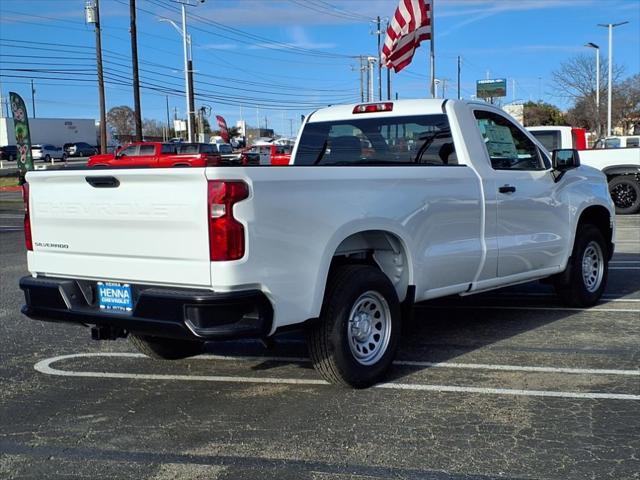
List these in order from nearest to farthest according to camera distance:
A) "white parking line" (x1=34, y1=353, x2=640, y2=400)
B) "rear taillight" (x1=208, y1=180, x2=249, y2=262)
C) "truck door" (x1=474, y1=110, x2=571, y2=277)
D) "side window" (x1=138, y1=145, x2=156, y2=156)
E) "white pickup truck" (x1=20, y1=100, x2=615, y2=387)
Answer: "rear taillight" (x1=208, y1=180, x2=249, y2=262), "white pickup truck" (x1=20, y1=100, x2=615, y2=387), "white parking line" (x1=34, y1=353, x2=640, y2=400), "truck door" (x1=474, y1=110, x2=571, y2=277), "side window" (x1=138, y1=145, x2=156, y2=156)

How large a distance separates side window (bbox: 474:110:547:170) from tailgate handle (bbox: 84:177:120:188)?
325 cm

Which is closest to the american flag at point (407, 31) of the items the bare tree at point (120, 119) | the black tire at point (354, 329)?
the black tire at point (354, 329)

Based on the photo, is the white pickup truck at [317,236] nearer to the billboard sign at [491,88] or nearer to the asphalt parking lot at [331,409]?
the asphalt parking lot at [331,409]

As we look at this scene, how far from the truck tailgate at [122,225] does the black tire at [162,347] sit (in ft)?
3.69

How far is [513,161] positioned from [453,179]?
1.17 meters

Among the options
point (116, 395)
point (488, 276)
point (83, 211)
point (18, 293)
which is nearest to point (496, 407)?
point (488, 276)

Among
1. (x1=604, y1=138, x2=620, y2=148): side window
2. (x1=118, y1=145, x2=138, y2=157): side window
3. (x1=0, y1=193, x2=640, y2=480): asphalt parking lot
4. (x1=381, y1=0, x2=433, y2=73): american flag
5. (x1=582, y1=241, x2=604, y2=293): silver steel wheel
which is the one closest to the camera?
(x1=0, y1=193, x2=640, y2=480): asphalt parking lot

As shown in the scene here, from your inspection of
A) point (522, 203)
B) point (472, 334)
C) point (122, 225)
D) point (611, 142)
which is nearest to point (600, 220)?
point (522, 203)

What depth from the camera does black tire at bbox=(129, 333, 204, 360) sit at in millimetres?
5777

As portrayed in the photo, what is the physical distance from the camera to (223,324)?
4.14 meters

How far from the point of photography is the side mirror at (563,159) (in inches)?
265

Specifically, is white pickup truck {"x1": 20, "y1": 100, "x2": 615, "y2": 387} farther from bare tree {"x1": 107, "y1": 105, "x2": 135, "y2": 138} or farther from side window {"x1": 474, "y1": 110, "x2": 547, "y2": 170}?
bare tree {"x1": 107, "y1": 105, "x2": 135, "y2": 138}

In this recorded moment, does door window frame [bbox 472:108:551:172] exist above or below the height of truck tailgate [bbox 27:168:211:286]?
above

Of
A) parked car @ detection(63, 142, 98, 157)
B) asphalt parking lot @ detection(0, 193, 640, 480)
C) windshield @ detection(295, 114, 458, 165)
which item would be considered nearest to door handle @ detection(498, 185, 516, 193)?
windshield @ detection(295, 114, 458, 165)
